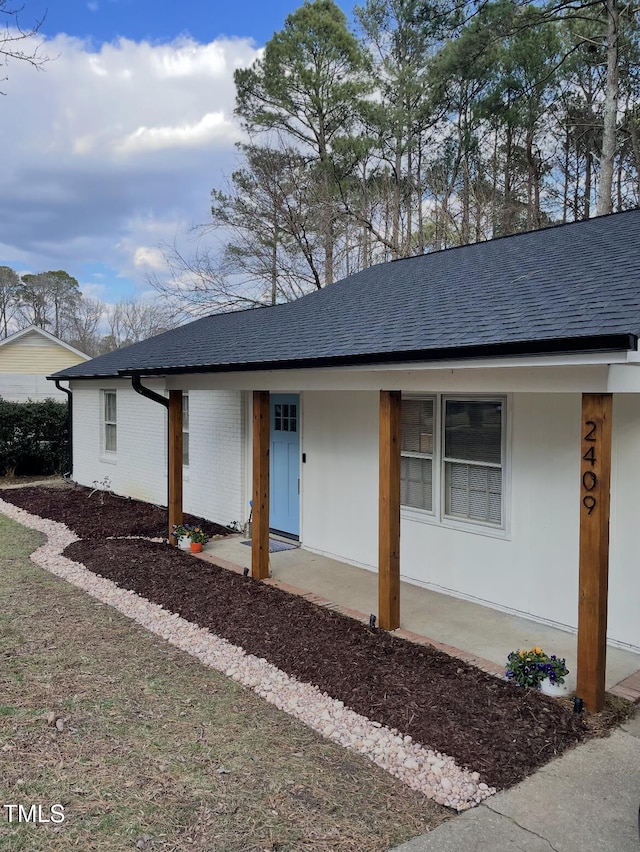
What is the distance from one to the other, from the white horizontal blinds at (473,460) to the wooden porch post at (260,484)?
192cm

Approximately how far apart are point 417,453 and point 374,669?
2621mm

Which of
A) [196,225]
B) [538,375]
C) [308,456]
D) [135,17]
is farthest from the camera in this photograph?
[196,225]

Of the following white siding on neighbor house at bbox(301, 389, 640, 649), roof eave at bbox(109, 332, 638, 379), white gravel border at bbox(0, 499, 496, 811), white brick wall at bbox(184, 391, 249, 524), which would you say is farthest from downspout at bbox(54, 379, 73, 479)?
roof eave at bbox(109, 332, 638, 379)

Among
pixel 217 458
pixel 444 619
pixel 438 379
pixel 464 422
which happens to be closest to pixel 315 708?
pixel 444 619

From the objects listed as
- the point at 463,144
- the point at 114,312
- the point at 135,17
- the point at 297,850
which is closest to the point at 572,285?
the point at 297,850

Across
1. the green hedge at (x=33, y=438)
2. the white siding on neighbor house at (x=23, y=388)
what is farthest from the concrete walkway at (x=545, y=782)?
the white siding on neighbor house at (x=23, y=388)

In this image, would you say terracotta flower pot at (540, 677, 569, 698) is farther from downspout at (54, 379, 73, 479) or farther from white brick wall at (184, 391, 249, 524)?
downspout at (54, 379, 73, 479)

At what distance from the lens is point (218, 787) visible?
10.1ft

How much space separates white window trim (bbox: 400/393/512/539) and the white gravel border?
2421 mm

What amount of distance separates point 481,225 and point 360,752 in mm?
17167

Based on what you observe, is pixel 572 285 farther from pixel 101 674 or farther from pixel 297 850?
pixel 101 674

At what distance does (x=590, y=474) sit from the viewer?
374 cm

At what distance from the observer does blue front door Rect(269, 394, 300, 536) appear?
27.3 feet

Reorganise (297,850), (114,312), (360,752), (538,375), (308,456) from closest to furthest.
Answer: (297,850)
(360,752)
(538,375)
(308,456)
(114,312)
